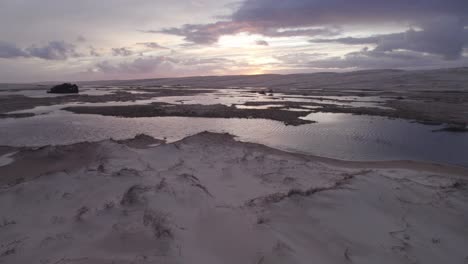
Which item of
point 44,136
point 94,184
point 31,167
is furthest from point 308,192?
point 44,136

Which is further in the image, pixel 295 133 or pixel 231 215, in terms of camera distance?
pixel 295 133

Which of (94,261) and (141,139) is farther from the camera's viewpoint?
(141,139)

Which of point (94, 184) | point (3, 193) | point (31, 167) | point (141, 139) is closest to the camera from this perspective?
point (3, 193)

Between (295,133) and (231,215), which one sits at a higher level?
(295,133)

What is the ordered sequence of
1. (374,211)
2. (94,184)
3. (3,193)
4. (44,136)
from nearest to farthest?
(374,211), (3,193), (94,184), (44,136)

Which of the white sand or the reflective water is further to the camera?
the reflective water

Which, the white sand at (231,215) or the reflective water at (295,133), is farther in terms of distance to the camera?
the reflective water at (295,133)

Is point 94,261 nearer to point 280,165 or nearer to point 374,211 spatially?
point 374,211
